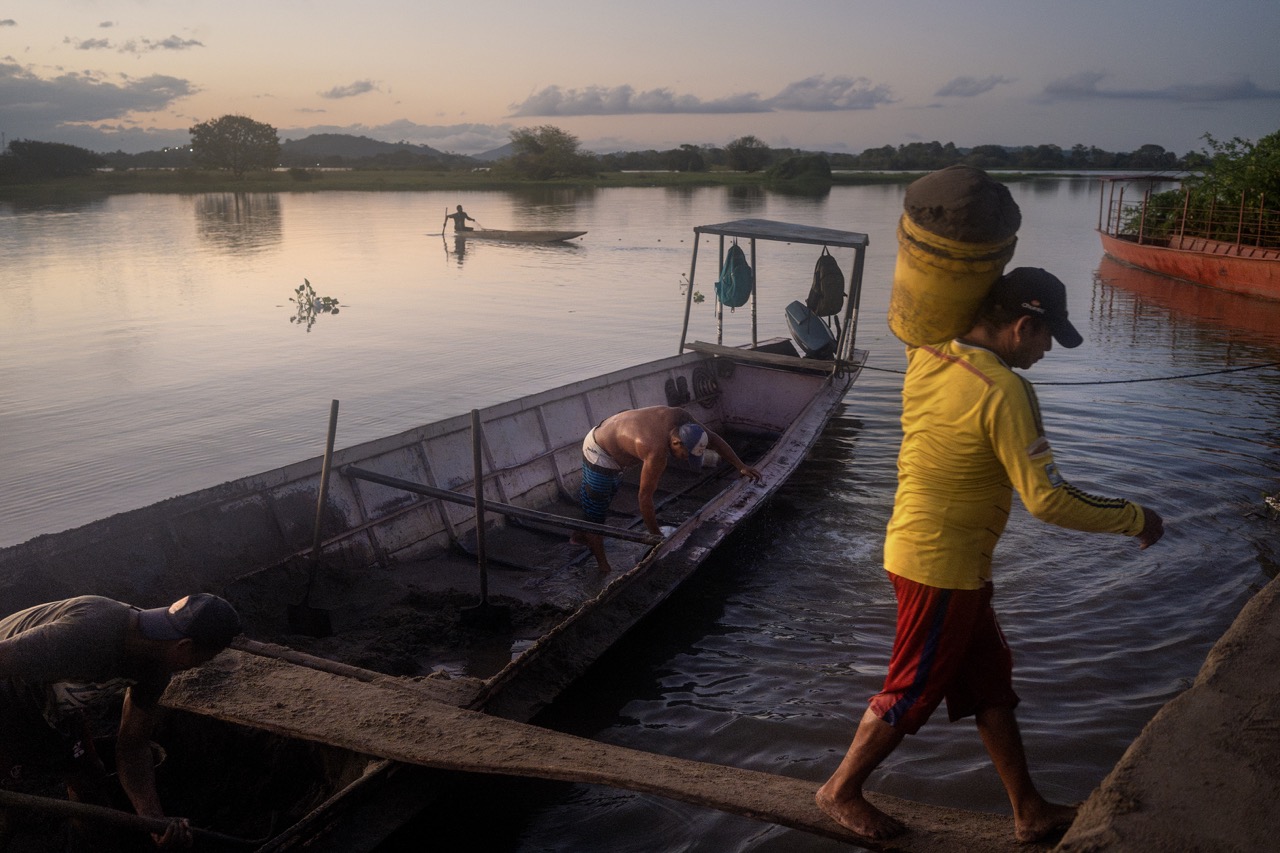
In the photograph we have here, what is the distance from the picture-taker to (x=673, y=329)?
17234mm

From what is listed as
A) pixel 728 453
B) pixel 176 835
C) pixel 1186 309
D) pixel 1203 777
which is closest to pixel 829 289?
pixel 728 453

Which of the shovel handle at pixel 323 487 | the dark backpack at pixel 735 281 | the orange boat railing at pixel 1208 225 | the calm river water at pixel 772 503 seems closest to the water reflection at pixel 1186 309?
the calm river water at pixel 772 503

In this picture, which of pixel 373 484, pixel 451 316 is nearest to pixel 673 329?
pixel 451 316

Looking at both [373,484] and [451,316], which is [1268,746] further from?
[451,316]

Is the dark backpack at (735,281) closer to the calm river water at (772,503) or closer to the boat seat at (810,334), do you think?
the boat seat at (810,334)

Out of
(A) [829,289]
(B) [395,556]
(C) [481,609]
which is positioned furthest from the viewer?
(A) [829,289]

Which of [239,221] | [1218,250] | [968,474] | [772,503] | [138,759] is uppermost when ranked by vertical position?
[239,221]

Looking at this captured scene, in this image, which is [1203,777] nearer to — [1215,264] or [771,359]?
[771,359]

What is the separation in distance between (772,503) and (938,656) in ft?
19.5

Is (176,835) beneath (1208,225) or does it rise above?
beneath

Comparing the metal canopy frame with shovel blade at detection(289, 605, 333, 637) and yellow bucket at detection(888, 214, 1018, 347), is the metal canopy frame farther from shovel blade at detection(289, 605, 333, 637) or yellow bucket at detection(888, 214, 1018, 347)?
yellow bucket at detection(888, 214, 1018, 347)

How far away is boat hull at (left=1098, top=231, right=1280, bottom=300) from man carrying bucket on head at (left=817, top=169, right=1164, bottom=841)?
19940 millimetres

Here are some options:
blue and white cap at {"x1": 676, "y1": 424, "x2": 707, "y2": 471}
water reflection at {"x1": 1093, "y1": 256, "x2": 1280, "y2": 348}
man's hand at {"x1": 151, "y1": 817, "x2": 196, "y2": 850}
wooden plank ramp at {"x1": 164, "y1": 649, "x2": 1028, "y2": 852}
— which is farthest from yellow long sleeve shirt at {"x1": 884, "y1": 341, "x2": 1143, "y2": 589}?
water reflection at {"x1": 1093, "y1": 256, "x2": 1280, "y2": 348}

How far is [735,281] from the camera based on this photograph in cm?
1081
